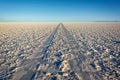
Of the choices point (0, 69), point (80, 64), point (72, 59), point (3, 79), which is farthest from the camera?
point (72, 59)

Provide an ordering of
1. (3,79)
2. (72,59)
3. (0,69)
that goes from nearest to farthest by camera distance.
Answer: (3,79)
(0,69)
(72,59)

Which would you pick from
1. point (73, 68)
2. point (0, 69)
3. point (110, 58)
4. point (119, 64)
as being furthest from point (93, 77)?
point (0, 69)

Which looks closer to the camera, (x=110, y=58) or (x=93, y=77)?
(x=93, y=77)

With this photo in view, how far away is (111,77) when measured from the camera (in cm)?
671

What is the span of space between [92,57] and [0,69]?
630 centimetres

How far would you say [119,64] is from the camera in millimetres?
8461

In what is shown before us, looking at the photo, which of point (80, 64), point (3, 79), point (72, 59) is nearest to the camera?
point (3, 79)

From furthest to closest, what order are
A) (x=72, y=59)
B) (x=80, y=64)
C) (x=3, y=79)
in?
Result: (x=72, y=59) → (x=80, y=64) → (x=3, y=79)

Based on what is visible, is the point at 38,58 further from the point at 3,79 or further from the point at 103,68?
the point at 103,68

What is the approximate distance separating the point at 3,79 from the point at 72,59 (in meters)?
4.76

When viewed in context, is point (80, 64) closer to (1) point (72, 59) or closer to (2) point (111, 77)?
(1) point (72, 59)

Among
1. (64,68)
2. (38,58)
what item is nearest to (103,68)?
(64,68)

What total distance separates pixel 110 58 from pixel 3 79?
7208mm

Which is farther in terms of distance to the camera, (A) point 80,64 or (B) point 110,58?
(B) point 110,58
